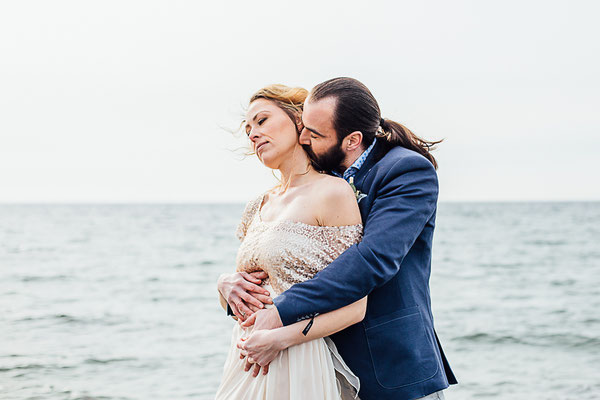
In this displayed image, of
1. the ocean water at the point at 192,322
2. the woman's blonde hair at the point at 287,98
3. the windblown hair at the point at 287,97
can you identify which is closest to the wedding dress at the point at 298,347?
the woman's blonde hair at the point at 287,98

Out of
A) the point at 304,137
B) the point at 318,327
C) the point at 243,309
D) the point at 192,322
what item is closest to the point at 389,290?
the point at 318,327

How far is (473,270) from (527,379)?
1048 cm

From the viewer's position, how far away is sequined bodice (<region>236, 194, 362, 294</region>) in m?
2.45

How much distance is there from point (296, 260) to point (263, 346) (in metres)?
0.34

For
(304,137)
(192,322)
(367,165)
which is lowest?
(192,322)

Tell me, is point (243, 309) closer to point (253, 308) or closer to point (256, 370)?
point (253, 308)

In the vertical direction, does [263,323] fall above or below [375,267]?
below

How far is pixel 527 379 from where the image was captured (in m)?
7.69

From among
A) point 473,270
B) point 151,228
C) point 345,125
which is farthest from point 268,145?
point 151,228

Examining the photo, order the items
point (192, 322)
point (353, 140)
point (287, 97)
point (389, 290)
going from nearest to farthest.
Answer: point (389, 290) → point (353, 140) → point (287, 97) → point (192, 322)

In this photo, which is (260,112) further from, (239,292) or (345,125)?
(239,292)

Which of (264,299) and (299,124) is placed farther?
(299,124)

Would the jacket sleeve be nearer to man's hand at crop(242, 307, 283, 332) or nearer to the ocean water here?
man's hand at crop(242, 307, 283, 332)

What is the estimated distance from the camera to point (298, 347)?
2.43 meters
